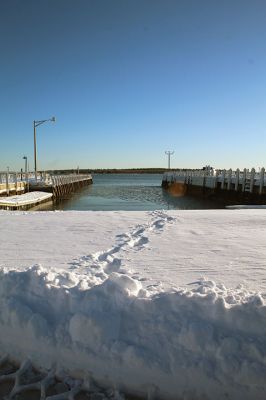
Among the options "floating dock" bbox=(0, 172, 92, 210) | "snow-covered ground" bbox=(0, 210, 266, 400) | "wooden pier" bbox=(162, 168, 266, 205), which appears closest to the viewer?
"snow-covered ground" bbox=(0, 210, 266, 400)

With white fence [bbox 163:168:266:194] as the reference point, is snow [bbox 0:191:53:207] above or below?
below

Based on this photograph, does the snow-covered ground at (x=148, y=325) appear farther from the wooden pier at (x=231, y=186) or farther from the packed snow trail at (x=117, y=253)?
the wooden pier at (x=231, y=186)

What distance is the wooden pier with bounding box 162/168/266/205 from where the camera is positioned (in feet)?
75.7

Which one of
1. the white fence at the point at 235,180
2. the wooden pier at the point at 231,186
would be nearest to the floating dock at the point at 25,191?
the wooden pier at the point at 231,186

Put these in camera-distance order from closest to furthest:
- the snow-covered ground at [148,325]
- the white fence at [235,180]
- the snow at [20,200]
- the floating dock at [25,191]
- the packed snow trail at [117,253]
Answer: the snow-covered ground at [148,325], the packed snow trail at [117,253], the snow at [20,200], the floating dock at [25,191], the white fence at [235,180]

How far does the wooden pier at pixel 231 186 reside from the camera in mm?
23077

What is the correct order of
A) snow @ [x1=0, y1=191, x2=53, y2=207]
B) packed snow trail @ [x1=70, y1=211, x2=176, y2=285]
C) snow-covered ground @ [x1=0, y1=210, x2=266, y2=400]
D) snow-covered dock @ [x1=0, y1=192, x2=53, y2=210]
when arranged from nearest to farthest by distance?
snow-covered ground @ [x1=0, y1=210, x2=266, y2=400] → packed snow trail @ [x1=70, y1=211, x2=176, y2=285] → snow-covered dock @ [x1=0, y1=192, x2=53, y2=210] → snow @ [x1=0, y1=191, x2=53, y2=207]

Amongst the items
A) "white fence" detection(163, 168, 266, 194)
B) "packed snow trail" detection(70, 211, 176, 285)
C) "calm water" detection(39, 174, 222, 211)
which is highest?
"white fence" detection(163, 168, 266, 194)

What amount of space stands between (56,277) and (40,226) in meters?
4.74

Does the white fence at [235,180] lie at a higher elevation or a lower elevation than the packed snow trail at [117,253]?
higher

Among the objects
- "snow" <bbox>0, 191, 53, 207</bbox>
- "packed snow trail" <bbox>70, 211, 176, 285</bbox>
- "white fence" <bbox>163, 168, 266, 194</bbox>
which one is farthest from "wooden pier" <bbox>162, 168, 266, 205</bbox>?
"packed snow trail" <bbox>70, 211, 176, 285</bbox>

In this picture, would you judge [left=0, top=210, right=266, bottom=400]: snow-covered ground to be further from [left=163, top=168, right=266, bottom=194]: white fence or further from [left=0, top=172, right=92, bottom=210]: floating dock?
[left=163, top=168, right=266, bottom=194]: white fence

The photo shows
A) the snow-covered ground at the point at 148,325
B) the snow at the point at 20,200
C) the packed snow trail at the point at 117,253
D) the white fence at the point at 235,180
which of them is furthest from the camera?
the white fence at the point at 235,180

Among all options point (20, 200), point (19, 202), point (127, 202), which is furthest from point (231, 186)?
point (19, 202)
